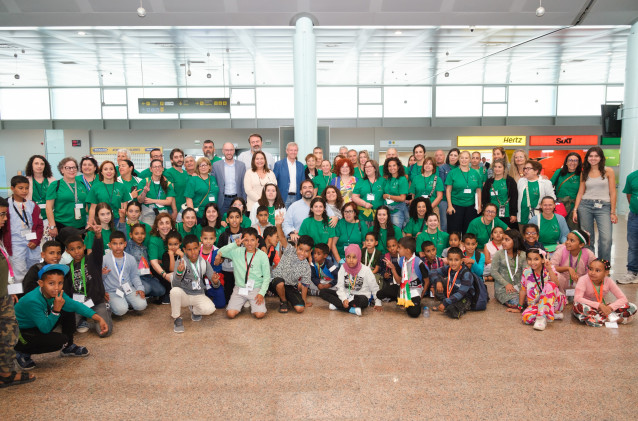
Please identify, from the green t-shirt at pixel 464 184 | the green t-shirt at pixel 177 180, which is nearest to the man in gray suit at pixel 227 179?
the green t-shirt at pixel 177 180

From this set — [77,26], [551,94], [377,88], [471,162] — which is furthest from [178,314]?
[551,94]

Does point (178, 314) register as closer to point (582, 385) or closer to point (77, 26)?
point (582, 385)

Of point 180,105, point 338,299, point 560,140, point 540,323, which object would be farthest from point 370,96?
point 540,323

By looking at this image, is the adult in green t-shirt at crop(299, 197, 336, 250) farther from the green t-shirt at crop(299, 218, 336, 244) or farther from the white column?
the white column

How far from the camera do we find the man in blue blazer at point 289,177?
22.6 feet

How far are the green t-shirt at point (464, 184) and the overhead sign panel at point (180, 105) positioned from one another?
10091mm

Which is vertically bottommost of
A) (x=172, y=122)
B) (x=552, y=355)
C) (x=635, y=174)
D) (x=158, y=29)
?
(x=552, y=355)

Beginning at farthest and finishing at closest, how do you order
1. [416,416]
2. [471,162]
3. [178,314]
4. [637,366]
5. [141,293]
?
1. [471,162]
2. [141,293]
3. [178,314]
4. [637,366]
5. [416,416]

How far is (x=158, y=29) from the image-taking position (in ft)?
32.1

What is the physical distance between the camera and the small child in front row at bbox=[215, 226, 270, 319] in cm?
509

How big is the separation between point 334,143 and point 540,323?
15060 millimetres

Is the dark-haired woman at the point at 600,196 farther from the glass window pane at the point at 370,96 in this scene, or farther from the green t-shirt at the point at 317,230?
the glass window pane at the point at 370,96

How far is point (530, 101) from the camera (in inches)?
741

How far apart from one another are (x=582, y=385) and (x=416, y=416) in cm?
147
